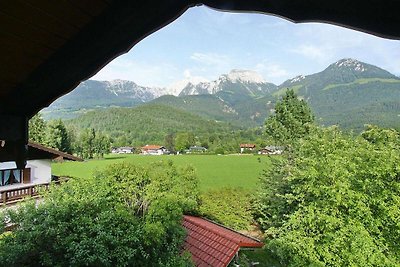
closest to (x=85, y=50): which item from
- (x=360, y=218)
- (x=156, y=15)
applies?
(x=156, y=15)

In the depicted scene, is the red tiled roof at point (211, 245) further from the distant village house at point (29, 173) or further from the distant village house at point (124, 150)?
the distant village house at point (124, 150)

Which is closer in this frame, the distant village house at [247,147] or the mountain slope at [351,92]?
the distant village house at [247,147]

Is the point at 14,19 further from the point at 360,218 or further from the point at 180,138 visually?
the point at 180,138

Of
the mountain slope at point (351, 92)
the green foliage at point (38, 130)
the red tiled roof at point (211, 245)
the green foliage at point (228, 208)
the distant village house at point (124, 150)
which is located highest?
the mountain slope at point (351, 92)

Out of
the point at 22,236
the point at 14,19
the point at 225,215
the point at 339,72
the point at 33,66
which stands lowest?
the point at 225,215

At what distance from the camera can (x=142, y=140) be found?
8644cm

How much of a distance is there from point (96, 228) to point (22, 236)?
174 cm

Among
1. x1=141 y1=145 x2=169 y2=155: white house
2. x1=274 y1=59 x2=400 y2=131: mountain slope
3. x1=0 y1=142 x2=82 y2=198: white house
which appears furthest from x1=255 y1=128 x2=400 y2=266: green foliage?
x1=141 y1=145 x2=169 y2=155: white house

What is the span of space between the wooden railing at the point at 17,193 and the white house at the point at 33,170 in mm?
475

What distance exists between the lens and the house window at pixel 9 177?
1241cm

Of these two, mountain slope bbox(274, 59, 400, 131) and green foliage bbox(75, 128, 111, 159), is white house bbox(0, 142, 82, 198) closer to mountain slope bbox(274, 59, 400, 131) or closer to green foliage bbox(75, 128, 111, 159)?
green foliage bbox(75, 128, 111, 159)

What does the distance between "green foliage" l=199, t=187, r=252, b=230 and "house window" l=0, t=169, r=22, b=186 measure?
9213 millimetres

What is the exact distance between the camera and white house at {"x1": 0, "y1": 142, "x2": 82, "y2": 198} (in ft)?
40.9

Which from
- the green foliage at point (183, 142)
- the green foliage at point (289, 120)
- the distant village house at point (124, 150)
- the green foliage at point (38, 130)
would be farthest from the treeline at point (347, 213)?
the distant village house at point (124, 150)
